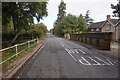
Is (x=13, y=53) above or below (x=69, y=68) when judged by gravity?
above

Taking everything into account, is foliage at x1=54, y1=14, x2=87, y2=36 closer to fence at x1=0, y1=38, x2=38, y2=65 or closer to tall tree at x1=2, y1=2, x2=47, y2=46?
tall tree at x1=2, y1=2, x2=47, y2=46

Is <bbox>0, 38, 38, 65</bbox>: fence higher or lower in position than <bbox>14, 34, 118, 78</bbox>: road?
higher

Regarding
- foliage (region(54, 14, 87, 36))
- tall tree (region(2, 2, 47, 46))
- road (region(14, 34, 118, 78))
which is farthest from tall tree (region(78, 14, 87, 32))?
road (region(14, 34, 118, 78))

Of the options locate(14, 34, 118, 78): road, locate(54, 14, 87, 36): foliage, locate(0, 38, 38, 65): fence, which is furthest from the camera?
locate(54, 14, 87, 36): foliage

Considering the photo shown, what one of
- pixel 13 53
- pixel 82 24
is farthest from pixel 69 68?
pixel 82 24

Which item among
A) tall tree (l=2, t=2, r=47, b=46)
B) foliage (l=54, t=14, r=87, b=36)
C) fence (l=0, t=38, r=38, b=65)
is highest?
foliage (l=54, t=14, r=87, b=36)

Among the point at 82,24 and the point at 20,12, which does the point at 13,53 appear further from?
the point at 82,24

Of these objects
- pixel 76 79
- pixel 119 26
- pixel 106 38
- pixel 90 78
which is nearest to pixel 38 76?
pixel 76 79

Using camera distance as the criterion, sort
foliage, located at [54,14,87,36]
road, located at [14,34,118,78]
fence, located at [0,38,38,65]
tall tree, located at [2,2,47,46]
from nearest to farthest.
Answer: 1. road, located at [14,34,118,78]
2. fence, located at [0,38,38,65]
3. tall tree, located at [2,2,47,46]
4. foliage, located at [54,14,87,36]

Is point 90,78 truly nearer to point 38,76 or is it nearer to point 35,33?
point 38,76

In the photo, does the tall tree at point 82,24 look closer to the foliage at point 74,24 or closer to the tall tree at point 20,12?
the foliage at point 74,24

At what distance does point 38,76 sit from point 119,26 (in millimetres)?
28613

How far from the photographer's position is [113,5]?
69.6 feet

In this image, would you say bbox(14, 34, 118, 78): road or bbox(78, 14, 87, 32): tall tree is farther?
bbox(78, 14, 87, 32): tall tree
